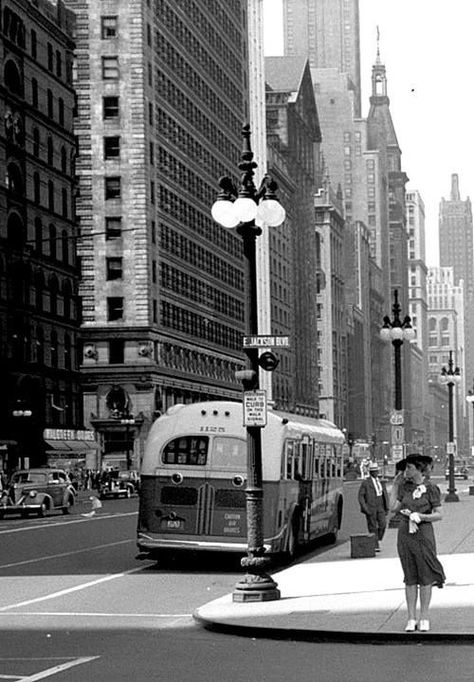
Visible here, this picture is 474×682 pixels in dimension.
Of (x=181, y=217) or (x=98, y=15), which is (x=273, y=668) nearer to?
(x=98, y=15)

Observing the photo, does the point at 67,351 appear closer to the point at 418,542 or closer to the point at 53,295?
the point at 53,295

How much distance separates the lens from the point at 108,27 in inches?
4264

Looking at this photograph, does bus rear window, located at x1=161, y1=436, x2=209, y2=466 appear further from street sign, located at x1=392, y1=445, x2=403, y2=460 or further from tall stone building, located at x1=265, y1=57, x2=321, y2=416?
tall stone building, located at x1=265, y1=57, x2=321, y2=416

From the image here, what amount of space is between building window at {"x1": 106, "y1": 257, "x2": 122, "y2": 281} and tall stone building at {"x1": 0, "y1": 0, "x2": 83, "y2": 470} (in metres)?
13.1

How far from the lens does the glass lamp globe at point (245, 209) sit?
1969cm

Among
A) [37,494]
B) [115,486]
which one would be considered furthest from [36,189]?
[37,494]

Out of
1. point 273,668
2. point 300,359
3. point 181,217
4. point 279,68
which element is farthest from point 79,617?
point 279,68

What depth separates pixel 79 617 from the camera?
1859 centimetres

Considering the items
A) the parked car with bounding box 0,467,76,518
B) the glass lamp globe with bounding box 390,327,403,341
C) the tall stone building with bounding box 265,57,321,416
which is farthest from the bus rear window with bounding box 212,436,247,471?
the tall stone building with bounding box 265,57,321,416

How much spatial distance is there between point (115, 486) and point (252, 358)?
60353 millimetres

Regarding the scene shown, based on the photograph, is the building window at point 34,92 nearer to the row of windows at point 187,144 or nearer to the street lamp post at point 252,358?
the row of windows at point 187,144

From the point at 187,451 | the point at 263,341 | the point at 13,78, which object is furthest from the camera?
the point at 13,78

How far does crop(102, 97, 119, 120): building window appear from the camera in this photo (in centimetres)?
10812

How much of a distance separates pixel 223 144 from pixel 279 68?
62.6 meters
